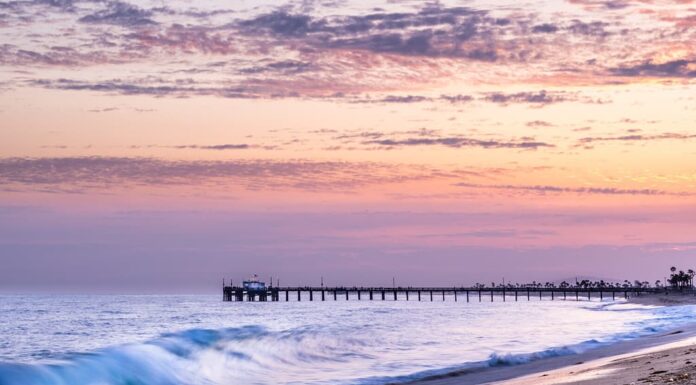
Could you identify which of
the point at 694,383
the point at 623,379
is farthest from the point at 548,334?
the point at 694,383

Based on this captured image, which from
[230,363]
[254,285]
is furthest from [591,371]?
[254,285]

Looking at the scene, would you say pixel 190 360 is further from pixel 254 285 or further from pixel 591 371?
pixel 254 285

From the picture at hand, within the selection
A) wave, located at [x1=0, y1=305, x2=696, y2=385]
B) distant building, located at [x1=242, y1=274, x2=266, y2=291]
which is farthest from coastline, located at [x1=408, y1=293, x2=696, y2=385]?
distant building, located at [x1=242, y1=274, x2=266, y2=291]

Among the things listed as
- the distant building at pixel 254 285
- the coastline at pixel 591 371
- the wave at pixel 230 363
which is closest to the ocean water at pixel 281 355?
the wave at pixel 230 363

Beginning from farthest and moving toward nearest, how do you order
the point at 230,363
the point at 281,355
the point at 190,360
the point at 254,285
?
1. the point at 254,285
2. the point at 281,355
3. the point at 190,360
4. the point at 230,363

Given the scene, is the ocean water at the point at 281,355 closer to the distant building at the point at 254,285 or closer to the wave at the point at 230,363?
the wave at the point at 230,363

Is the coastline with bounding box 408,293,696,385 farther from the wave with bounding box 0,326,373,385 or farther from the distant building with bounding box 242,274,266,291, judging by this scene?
the distant building with bounding box 242,274,266,291

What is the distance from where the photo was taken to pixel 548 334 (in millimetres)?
46562

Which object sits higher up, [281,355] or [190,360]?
[190,360]

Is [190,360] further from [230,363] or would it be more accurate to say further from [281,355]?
[281,355]

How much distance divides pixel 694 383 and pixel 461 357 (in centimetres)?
1829

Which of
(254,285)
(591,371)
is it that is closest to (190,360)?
(591,371)

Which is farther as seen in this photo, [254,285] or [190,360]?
[254,285]

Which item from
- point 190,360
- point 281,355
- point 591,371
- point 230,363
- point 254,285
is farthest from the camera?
point 254,285
